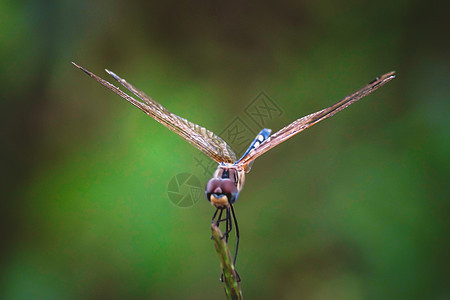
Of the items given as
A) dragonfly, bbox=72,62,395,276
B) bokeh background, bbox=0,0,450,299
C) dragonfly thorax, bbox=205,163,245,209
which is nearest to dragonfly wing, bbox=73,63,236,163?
dragonfly, bbox=72,62,395,276

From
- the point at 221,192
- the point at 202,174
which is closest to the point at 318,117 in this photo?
the point at 221,192

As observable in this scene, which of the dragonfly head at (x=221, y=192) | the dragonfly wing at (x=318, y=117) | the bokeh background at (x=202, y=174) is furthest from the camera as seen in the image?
the bokeh background at (x=202, y=174)

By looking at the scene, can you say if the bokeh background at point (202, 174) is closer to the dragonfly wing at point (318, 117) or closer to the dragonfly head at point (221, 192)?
the dragonfly wing at point (318, 117)

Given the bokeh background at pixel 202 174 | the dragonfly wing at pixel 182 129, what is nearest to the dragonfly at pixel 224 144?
the dragonfly wing at pixel 182 129

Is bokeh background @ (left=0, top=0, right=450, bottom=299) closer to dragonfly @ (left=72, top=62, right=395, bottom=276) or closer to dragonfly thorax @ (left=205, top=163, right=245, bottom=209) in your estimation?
dragonfly @ (left=72, top=62, right=395, bottom=276)
